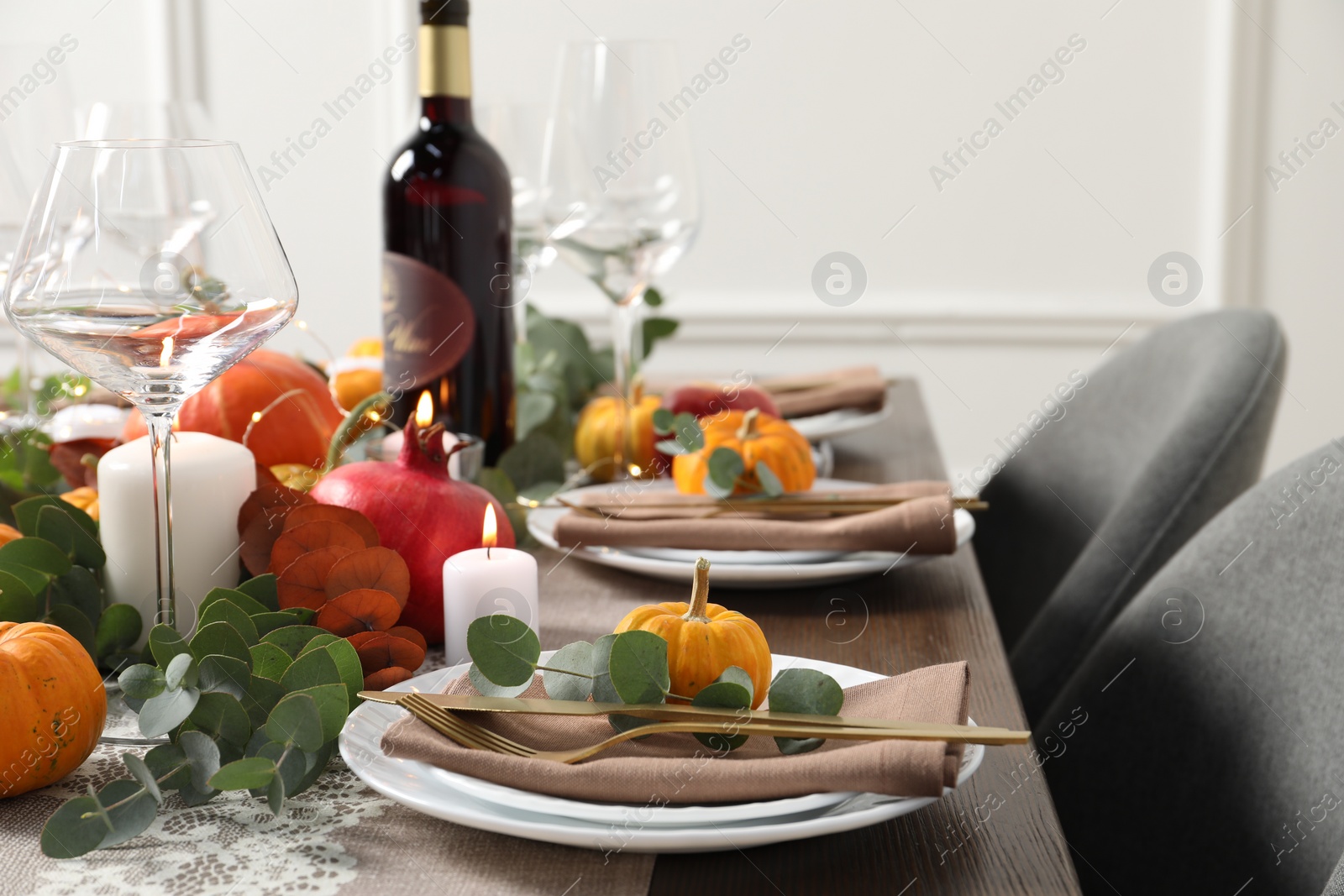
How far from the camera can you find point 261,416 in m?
0.81

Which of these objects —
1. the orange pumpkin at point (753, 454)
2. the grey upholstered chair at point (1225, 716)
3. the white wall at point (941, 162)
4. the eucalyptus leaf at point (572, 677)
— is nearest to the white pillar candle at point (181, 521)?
the eucalyptus leaf at point (572, 677)

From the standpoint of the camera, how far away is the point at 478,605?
1.99 ft

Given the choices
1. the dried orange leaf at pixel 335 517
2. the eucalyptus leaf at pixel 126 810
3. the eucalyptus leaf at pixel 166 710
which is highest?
the dried orange leaf at pixel 335 517

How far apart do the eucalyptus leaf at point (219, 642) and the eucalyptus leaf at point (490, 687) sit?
0.31 feet

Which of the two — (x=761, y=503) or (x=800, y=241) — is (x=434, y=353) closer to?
(x=761, y=503)

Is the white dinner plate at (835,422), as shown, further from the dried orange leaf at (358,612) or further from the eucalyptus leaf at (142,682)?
the eucalyptus leaf at (142,682)

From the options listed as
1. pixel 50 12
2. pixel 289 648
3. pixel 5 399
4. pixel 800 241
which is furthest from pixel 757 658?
pixel 50 12

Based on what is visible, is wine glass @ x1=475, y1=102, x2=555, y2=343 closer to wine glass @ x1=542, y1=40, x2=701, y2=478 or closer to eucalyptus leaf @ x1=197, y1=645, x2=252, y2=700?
Result: wine glass @ x1=542, y1=40, x2=701, y2=478

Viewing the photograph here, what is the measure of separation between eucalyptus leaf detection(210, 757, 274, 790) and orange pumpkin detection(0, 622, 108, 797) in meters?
0.08

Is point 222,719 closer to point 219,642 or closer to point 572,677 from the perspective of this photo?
point 219,642

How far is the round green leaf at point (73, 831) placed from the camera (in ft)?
1.39

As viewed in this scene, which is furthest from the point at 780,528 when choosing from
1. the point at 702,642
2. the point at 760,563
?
the point at 702,642

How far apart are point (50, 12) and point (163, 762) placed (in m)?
3.22

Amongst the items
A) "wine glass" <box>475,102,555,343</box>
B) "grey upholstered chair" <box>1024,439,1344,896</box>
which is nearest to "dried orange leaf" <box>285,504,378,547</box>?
"grey upholstered chair" <box>1024,439,1344,896</box>
